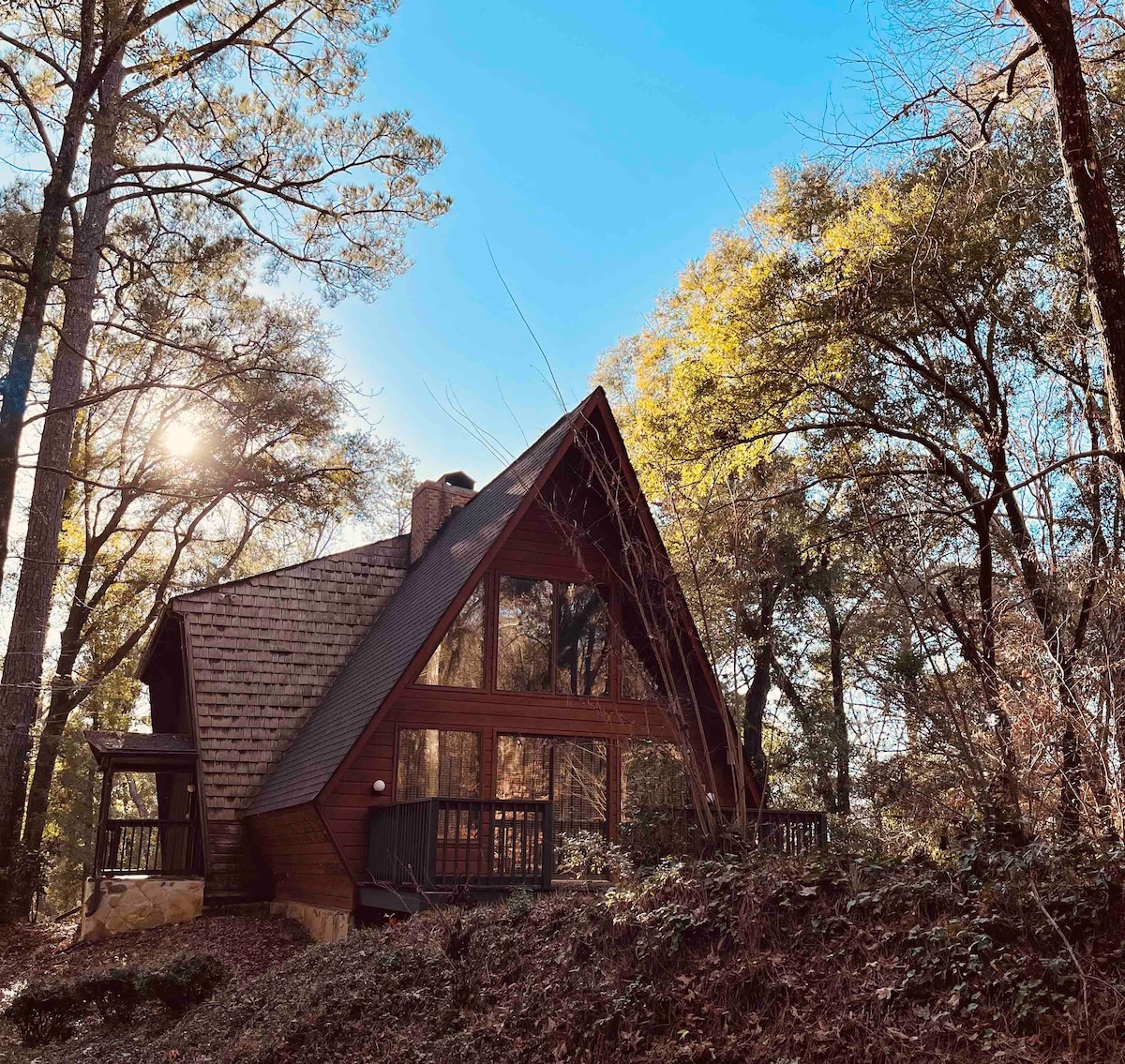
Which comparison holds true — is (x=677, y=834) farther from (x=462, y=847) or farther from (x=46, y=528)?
(x=46, y=528)

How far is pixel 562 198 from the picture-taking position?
1545 centimetres

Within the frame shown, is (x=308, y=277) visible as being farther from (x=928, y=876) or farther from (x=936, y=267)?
(x=928, y=876)

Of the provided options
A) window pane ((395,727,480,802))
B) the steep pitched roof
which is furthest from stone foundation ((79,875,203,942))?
window pane ((395,727,480,802))

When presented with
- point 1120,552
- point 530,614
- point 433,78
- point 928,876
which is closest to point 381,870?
point 530,614

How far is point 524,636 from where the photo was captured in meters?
13.9

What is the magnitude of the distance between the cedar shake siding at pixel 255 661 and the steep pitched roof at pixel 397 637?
37cm

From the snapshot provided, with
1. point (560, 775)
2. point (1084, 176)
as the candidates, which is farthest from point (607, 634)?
point (1084, 176)

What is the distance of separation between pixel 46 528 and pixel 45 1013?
8.66 metres

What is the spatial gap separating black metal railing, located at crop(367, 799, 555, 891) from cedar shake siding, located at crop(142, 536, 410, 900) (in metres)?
3.63

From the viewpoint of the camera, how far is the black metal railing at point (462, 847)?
1053 centimetres

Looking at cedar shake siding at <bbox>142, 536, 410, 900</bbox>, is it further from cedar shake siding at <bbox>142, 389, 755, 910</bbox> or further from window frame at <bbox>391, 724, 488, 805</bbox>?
window frame at <bbox>391, 724, 488, 805</bbox>

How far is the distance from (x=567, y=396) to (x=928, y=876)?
4.58 metres

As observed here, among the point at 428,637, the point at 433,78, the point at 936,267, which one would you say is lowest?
the point at 428,637

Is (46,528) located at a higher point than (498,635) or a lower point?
higher
